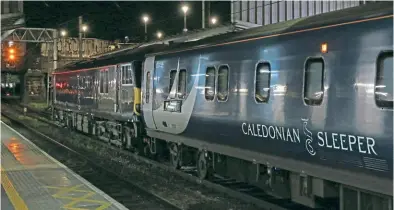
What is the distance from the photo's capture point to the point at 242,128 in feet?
28.7

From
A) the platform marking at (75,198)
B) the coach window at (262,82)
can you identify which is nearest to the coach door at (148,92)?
the platform marking at (75,198)

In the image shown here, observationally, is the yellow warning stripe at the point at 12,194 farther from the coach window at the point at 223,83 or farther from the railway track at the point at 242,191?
the coach window at the point at 223,83

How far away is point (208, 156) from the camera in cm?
1080

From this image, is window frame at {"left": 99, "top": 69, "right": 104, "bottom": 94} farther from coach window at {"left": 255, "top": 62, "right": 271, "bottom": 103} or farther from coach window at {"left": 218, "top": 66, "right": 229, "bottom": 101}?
coach window at {"left": 255, "top": 62, "right": 271, "bottom": 103}

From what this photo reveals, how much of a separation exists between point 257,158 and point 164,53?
4813 millimetres

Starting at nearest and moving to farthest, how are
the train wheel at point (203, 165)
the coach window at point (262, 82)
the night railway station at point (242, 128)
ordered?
the night railway station at point (242, 128)
the coach window at point (262, 82)
the train wheel at point (203, 165)

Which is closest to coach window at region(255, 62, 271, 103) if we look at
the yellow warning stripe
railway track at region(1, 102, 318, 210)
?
railway track at region(1, 102, 318, 210)

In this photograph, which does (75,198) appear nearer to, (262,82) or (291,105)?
(262,82)

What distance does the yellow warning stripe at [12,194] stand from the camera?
8398 millimetres

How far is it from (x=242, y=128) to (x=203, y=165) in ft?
8.52

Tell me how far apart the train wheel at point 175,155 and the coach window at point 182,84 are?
5.34 feet

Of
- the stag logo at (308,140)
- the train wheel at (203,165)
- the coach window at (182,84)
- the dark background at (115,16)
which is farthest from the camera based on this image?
the dark background at (115,16)

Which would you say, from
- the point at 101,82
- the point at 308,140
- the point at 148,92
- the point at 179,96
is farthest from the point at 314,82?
the point at 101,82

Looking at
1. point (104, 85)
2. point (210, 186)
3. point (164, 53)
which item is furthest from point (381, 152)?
Result: point (104, 85)
